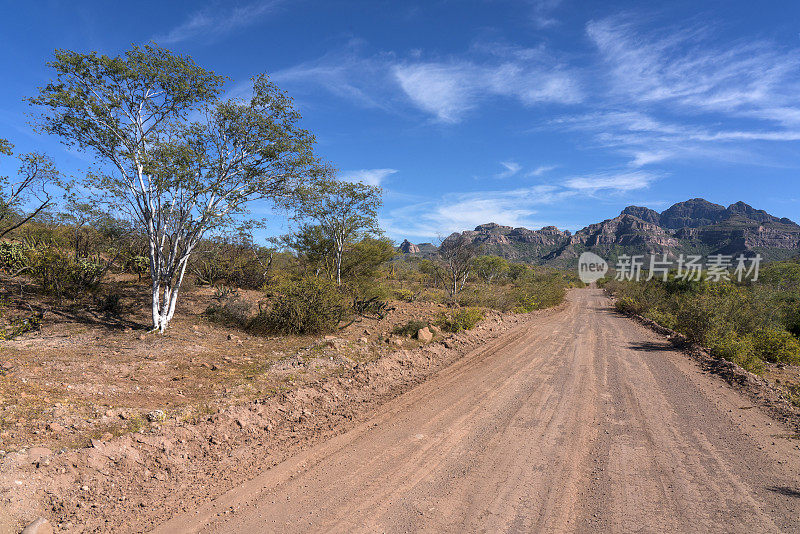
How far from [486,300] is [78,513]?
19315 mm

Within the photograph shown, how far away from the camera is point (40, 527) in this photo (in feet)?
9.01

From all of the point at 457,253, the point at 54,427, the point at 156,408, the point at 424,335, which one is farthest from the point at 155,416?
the point at 457,253

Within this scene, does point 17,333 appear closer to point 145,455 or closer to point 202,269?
point 145,455

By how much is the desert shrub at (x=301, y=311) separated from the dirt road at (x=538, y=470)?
4.79 m

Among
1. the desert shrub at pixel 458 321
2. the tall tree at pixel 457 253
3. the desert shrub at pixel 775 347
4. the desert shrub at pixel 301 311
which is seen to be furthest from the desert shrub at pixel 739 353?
the tall tree at pixel 457 253

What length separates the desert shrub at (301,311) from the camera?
1055 cm

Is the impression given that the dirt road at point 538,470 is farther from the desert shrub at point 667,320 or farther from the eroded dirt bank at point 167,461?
the desert shrub at point 667,320

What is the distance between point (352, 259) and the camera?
19875 millimetres

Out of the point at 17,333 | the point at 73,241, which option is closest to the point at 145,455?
the point at 17,333

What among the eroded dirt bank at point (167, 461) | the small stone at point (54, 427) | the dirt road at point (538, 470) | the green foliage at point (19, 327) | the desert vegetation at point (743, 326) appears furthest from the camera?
the desert vegetation at point (743, 326)

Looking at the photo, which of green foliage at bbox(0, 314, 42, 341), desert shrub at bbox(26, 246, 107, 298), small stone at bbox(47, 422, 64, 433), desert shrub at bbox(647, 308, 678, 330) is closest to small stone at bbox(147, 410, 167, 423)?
small stone at bbox(47, 422, 64, 433)

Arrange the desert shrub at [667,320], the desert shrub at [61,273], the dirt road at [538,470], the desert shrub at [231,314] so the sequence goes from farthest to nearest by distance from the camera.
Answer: the desert shrub at [667,320], the desert shrub at [231,314], the desert shrub at [61,273], the dirt road at [538,470]

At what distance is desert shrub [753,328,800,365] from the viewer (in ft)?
34.5

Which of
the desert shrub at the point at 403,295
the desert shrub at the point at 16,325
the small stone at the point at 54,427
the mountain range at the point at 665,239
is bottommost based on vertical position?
the small stone at the point at 54,427
